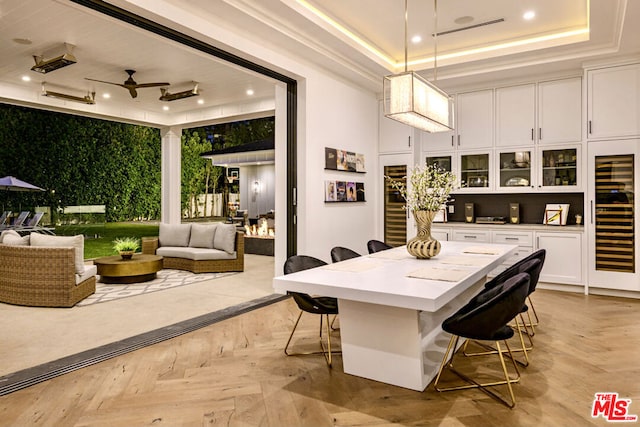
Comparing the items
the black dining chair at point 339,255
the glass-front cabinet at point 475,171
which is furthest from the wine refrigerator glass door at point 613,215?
the black dining chair at point 339,255

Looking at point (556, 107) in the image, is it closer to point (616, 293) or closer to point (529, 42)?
point (529, 42)

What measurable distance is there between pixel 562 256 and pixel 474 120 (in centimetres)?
218

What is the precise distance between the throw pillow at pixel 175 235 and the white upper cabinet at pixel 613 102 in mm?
6080

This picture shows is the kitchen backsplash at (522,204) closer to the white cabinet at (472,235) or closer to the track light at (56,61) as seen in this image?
the white cabinet at (472,235)

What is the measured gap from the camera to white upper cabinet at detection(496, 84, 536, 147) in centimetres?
597

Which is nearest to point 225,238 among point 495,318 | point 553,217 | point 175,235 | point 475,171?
point 175,235

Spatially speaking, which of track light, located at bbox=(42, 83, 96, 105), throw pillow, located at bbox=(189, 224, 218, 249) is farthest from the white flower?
track light, located at bbox=(42, 83, 96, 105)

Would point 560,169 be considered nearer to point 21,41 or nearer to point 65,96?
point 21,41

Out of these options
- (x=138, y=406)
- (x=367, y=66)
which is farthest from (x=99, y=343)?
(x=367, y=66)

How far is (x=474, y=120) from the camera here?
6.36m

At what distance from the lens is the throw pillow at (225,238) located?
7.19m

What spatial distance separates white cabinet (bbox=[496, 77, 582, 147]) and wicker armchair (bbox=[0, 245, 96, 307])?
5640mm

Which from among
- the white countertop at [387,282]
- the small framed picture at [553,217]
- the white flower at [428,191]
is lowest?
the white countertop at [387,282]

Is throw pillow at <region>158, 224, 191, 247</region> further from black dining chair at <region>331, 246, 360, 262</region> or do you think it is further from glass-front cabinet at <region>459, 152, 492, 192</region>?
glass-front cabinet at <region>459, 152, 492, 192</region>
